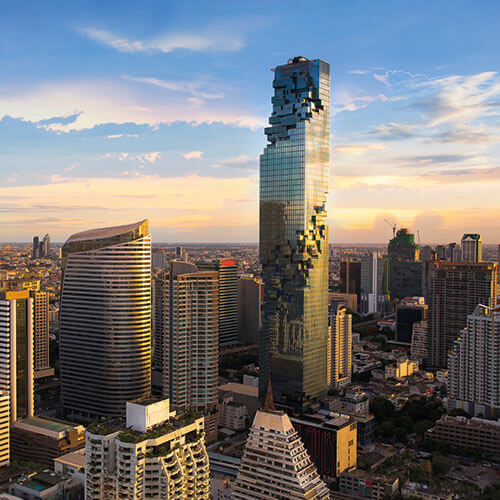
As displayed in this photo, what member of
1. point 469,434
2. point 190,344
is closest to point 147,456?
point 190,344

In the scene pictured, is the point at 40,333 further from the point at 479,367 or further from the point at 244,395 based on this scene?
the point at 479,367

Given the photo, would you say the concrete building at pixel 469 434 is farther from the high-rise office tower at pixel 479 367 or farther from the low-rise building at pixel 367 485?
Result: the low-rise building at pixel 367 485

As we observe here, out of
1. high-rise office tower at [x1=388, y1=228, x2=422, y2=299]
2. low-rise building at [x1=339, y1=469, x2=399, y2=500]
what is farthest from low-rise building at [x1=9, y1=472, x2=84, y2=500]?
high-rise office tower at [x1=388, y1=228, x2=422, y2=299]

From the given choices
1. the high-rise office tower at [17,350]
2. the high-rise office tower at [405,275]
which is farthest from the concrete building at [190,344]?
the high-rise office tower at [405,275]

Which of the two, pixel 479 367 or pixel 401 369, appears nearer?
pixel 479 367

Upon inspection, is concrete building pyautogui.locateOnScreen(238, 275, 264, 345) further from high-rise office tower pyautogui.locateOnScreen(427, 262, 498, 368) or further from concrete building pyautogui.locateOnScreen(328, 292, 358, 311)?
concrete building pyautogui.locateOnScreen(328, 292, 358, 311)

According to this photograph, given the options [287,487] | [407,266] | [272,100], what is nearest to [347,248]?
[407,266]

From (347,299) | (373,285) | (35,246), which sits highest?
(35,246)

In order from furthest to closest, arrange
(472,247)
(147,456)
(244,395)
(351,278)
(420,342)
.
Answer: (351,278) → (472,247) → (420,342) → (244,395) → (147,456)
